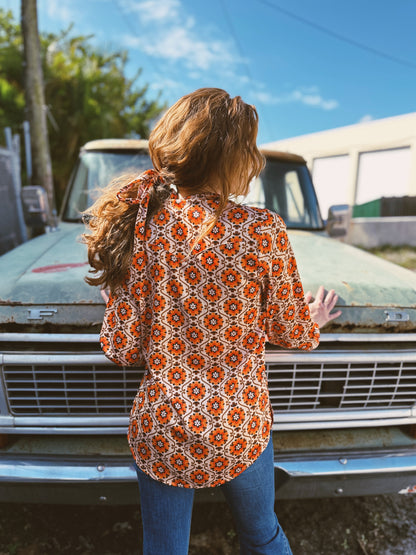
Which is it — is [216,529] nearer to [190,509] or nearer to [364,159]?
[190,509]

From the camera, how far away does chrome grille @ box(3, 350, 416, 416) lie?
1895 millimetres

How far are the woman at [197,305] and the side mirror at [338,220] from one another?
2451 millimetres

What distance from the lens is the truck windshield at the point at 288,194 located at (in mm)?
3455

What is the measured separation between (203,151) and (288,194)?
100 inches

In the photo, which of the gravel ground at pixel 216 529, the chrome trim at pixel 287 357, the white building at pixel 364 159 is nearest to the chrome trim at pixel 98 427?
the chrome trim at pixel 287 357

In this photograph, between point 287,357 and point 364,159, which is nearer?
point 287,357

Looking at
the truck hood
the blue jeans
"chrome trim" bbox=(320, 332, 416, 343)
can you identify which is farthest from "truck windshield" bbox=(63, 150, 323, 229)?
the blue jeans

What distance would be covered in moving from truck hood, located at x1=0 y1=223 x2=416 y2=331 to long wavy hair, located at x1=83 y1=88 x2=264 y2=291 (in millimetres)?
669

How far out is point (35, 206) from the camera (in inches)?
139

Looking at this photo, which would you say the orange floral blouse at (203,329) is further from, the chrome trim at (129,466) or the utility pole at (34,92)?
the utility pole at (34,92)

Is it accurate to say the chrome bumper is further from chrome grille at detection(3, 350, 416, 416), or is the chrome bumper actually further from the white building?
the white building

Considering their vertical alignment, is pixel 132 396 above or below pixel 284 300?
below

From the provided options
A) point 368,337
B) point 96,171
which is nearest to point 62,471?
point 368,337

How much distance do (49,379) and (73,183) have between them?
2.02 m
